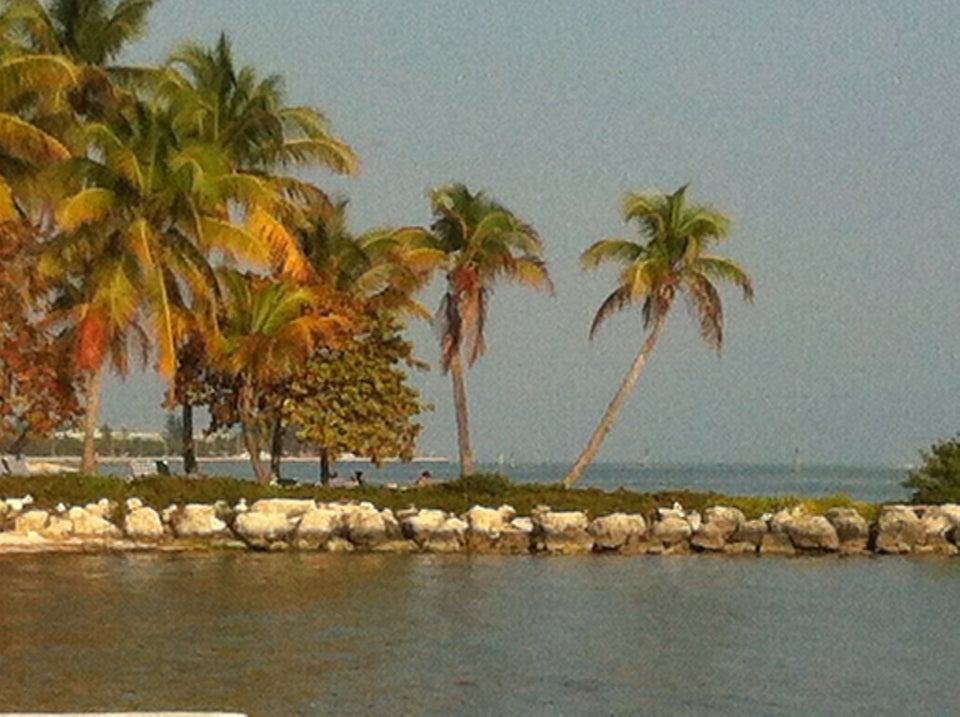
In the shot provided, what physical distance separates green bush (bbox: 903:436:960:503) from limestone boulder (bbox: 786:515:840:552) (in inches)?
250

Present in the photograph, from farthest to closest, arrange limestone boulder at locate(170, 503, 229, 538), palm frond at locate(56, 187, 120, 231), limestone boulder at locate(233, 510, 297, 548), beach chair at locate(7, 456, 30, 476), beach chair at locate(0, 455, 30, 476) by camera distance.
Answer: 1. beach chair at locate(7, 456, 30, 476)
2. beach chair at locate(0, 455, 30, 476)
3. palm frond at locate(56, 187, 120, 231)
4. limestone boulder at locate(170, 503, 229, 538)
5. limestone boulder at locate(233, 510, 297, 548)

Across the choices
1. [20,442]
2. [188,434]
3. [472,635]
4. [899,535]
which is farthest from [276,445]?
[472,635]

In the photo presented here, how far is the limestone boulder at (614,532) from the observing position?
38219mm

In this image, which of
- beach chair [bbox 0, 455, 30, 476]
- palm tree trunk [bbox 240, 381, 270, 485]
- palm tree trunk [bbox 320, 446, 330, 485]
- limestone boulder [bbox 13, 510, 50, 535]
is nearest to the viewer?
limestone boulder [bbox 13, 510, 50, 535]

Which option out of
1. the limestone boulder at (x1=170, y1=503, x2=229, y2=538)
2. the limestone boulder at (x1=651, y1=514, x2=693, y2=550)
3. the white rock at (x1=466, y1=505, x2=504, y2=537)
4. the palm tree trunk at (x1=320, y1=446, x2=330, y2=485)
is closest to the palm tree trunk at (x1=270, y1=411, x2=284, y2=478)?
the palm tree trunk at (x1=320, y1=446, x2=330, y2=485)

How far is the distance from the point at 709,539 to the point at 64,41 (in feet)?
73.3

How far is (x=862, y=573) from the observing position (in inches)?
1378

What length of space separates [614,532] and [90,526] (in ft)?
39.1

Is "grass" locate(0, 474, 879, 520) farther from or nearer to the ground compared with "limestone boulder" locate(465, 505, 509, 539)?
farther from the ground

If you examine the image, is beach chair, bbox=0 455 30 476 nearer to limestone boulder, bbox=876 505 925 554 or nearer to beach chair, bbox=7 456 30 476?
beach chair, bbox=7 456 30 476

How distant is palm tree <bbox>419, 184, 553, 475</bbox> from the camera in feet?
159

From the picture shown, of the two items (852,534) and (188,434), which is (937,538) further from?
(188,434)

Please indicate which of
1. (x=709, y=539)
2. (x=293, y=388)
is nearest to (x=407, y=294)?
(x=293, y=388)

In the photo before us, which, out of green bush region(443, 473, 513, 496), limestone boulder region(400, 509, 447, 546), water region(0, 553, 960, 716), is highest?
green bush region(443, 473, 513, 496)
